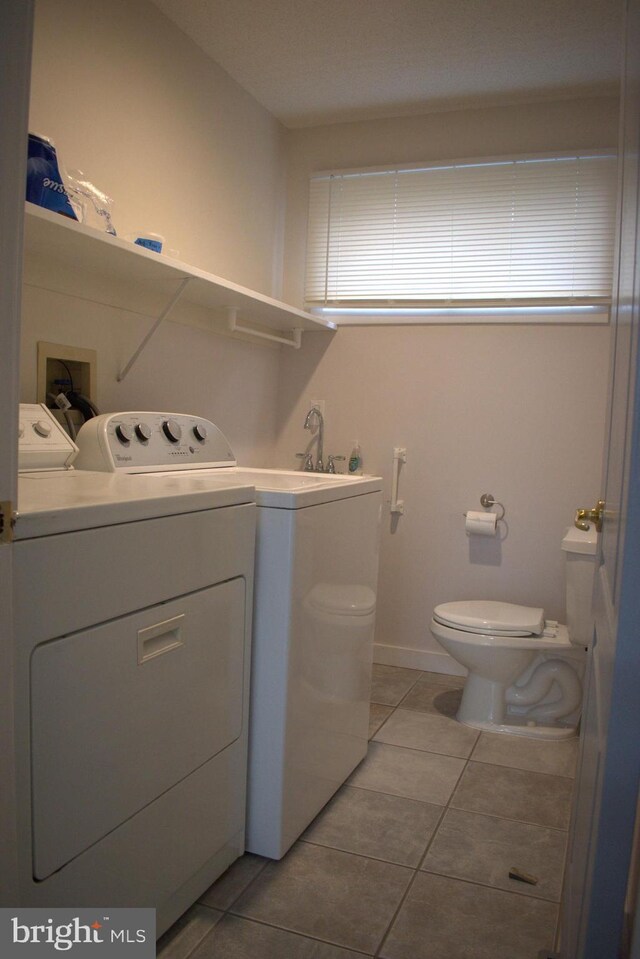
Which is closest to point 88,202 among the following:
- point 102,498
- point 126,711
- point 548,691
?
point 102,498

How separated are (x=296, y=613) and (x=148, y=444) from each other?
0.65 meters

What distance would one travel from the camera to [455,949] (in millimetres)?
1492

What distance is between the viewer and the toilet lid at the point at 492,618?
8.37 feet

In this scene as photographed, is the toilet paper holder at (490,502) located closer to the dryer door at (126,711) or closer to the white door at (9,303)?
the dryer door at (126,711)

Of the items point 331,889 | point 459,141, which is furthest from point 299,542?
point 459,141

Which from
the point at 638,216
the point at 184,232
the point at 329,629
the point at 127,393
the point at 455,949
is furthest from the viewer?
the point at 184,232

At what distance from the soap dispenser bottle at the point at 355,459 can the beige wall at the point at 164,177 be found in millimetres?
417

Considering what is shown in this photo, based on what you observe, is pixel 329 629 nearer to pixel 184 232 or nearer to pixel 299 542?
pixel 299 542

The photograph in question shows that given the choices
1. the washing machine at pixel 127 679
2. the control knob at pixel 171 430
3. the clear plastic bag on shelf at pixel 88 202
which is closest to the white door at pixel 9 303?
the washing machine at pixel 127 679

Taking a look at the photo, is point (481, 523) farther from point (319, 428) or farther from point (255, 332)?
point (255, 332)

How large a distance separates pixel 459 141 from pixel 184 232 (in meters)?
1.29

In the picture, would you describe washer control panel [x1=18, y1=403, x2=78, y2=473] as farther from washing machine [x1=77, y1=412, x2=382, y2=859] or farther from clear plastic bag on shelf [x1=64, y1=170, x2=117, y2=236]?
clear plastic bag on shelf [x1=64, y1=170, x2=117, y2=236]

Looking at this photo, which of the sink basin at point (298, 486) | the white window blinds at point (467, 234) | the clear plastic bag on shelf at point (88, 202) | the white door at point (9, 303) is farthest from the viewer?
the white window blinds at point (467, 234)

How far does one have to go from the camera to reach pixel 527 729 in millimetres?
2607
